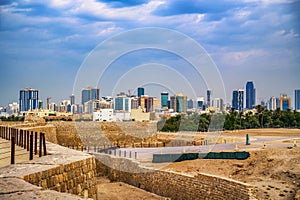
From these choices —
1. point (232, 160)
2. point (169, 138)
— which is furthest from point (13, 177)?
point (169, 138)

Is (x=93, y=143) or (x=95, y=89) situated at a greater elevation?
(x=95, y=89)

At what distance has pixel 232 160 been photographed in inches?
793

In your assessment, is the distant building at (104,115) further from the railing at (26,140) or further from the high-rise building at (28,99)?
the high-rise building at (28,99)

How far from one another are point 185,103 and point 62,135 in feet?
33.3

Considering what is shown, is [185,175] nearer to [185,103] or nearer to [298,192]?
[298,192]

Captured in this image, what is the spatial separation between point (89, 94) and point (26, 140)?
12.4 m

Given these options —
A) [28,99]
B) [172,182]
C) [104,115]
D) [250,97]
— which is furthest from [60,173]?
[250,97]

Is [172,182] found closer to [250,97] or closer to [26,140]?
[26,140]

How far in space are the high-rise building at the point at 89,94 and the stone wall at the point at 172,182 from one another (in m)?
3.94

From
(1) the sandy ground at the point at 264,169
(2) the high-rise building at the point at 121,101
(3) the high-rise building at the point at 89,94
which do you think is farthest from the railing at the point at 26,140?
(2) the high-rise building at the point at 121,101

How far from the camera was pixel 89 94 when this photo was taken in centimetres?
2541

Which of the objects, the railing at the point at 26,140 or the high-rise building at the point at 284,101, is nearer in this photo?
the railing at the point at 26,140

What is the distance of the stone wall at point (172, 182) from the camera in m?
12.7

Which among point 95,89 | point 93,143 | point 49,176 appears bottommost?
point 93,143
